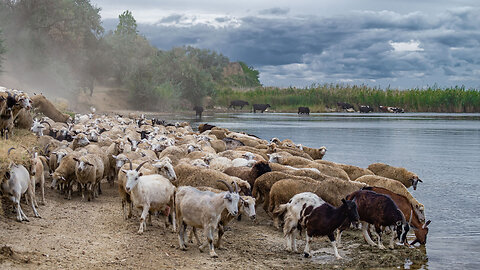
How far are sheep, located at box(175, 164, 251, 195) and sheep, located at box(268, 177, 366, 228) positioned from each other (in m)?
0.61

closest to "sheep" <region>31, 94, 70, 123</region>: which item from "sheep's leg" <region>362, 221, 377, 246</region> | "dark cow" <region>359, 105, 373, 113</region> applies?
"sheep's leg" <region>362, 221, 377, 246</region>

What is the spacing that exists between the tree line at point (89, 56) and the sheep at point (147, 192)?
31.7 meters

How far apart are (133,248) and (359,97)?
2641 inches

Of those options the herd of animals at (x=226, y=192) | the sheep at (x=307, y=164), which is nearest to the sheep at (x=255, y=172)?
the herd of animals at (x=226, y=192)

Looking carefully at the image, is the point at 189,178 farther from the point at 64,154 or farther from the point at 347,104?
the point at 347,104

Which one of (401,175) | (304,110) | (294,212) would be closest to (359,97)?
(304,110)

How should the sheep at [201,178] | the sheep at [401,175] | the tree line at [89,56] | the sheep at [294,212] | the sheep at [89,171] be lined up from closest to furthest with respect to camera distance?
the sheep at [294,212], the sheep at [201,178], the sheep at [89,171], the sheep at [401,175], the tree line at [89,56]

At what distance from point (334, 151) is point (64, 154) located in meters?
18.8

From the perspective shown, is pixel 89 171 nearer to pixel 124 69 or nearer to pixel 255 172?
pixel 255 172

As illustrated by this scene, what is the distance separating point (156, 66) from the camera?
6938 centimetres

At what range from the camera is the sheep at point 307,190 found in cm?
1048

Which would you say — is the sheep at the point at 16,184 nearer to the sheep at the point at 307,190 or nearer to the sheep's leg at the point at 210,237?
the sheep's leg at the point at 210,237

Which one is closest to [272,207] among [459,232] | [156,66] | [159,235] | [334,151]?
[159,235]

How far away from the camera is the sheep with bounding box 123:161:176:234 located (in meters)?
9.38
